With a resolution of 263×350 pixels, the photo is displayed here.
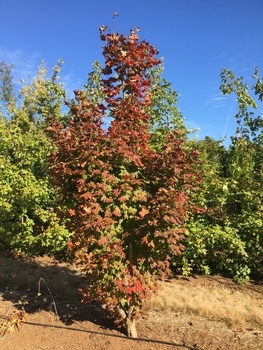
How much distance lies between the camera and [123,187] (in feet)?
12.3

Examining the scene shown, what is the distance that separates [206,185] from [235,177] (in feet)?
2.23

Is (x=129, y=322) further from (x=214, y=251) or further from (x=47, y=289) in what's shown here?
(x=214, y=251)

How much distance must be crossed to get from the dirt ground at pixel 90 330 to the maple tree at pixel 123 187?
30 centimetres

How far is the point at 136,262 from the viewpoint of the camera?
4000 millimetres

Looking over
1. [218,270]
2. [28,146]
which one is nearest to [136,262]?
[218,270]

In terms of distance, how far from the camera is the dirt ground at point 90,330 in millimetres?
3949

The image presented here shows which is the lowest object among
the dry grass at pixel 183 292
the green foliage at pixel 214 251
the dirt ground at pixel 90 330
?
the dirt ground at pixel 90 330

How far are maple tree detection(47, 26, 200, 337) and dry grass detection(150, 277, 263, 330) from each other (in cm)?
111

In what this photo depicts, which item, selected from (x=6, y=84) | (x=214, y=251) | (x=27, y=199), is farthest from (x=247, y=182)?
(x=6, y=84)

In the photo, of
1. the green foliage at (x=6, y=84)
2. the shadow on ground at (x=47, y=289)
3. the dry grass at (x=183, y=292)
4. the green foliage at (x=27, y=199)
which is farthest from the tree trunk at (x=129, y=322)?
the green foliage at (x=6, y=84)

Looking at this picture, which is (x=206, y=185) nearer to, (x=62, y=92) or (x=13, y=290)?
(x=13, y=290)

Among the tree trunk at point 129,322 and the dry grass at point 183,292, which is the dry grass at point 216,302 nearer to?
the dry grass at point 183,292

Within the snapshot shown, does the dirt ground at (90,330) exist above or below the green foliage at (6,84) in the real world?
below

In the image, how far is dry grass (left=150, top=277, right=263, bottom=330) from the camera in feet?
15.2
